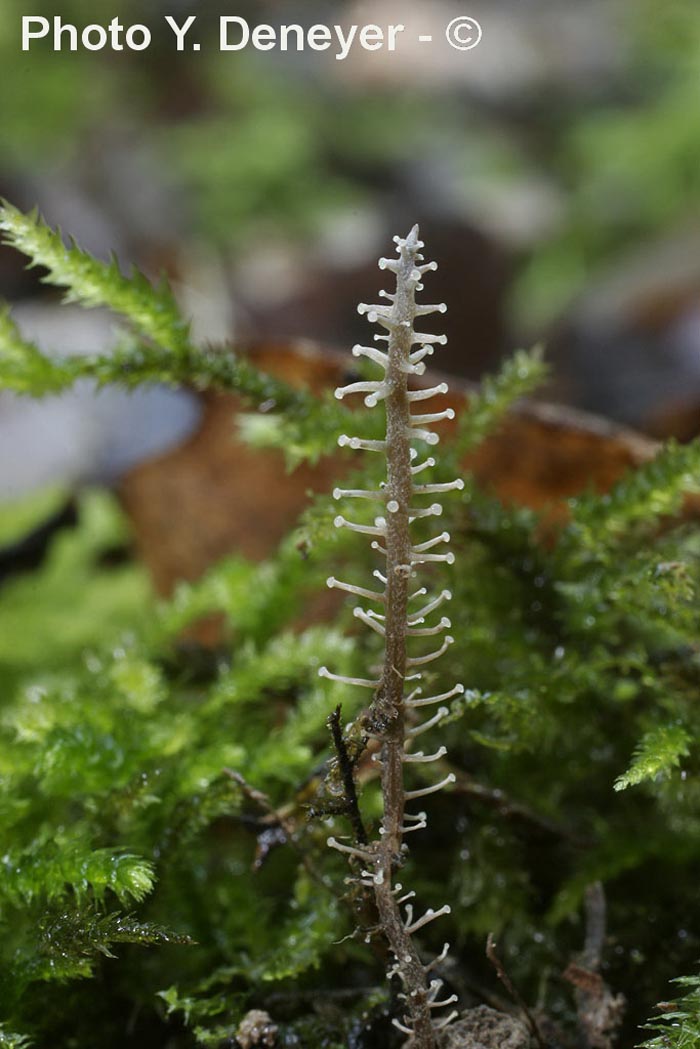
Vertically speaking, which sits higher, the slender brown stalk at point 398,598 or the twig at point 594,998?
the slender brown stalk at point 398,598

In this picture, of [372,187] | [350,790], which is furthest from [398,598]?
[372,187]

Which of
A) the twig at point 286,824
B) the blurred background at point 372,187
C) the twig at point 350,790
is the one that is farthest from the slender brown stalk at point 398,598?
the blurred background at point 372,187

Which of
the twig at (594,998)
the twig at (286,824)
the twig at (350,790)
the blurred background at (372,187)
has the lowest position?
the twig at (594,998)

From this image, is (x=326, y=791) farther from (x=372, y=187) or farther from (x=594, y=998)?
(x=372, y=187)

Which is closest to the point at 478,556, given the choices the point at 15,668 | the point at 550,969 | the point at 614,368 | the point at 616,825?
the point at 616,825

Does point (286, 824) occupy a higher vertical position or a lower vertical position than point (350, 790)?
lower

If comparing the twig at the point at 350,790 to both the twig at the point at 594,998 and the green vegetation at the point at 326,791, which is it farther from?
the twig at the point at 594,998

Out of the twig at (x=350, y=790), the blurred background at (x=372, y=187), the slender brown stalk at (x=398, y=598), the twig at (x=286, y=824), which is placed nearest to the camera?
the slender brown stalk at (x=398, y=598)

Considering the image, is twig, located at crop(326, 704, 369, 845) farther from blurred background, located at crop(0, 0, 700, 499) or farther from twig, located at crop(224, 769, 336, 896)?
blurred background, located at crop(0, 0, 700, 499)
